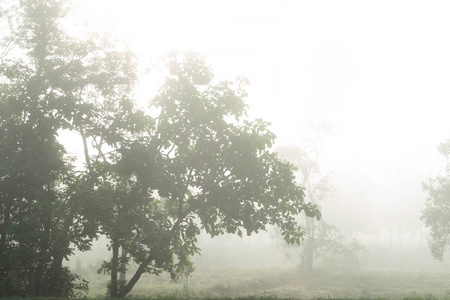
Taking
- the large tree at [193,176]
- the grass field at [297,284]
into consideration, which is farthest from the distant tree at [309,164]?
the large tree at [193,176]

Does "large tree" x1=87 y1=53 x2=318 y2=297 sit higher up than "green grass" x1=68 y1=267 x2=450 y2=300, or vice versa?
"large tree" x1=87 y1=53 x2=318 y2=297

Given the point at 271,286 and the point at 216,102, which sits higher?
the point at 216,102

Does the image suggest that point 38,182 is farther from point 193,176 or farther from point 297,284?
point 297,284

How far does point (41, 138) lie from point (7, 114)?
2240 millimetres

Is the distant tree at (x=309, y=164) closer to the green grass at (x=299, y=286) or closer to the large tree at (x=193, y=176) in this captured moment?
the green grass at (x=299, y=286)

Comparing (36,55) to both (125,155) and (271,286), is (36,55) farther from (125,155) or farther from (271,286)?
(271,286)

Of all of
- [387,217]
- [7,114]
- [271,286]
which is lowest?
[271,286]

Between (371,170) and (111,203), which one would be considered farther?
(371,170)

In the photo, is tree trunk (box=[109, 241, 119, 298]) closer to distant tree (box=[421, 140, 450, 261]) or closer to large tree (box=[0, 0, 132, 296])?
large tree (box=[0, 0, 132, 296])

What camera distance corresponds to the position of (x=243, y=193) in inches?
471

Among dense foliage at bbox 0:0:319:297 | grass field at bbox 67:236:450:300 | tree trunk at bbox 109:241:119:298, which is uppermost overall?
dense foliage at bbox 0:0:319:297

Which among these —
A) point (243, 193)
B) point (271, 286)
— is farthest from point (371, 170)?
point (243, 193)

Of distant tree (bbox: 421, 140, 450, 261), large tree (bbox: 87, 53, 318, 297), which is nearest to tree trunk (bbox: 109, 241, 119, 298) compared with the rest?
large tree (bbox: 87, 53, 318, 297)

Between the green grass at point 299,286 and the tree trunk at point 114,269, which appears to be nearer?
the tree trunk at point 114,269
